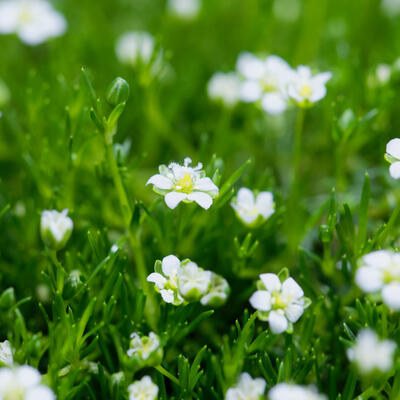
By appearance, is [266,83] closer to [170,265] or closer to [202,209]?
[202,209]

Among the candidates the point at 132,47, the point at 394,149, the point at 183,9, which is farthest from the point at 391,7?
the point at 394,149

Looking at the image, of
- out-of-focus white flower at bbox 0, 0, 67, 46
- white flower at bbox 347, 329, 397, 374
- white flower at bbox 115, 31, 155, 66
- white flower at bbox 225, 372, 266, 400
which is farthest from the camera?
white flower at bbox 115, 31, 155, 66

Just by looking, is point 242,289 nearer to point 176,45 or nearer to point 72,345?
point 72,345

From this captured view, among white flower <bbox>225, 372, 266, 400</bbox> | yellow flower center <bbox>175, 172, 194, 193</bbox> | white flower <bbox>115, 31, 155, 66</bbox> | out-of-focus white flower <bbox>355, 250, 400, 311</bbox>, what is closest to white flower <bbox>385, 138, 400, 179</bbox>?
out-of-focus white flower <bbox>355, 250, 400, 311</bbox>

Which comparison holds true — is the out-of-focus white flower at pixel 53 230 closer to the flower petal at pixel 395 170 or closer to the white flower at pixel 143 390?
the white flower at pixel 143 390

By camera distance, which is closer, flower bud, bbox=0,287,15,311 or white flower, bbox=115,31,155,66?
flower bud, bbox=0,287,15,311

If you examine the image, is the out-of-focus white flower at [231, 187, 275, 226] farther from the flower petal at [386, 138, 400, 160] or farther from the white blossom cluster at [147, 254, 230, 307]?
the flower petal at [386, 138, 400, 160]

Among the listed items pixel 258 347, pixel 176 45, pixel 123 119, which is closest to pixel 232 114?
pixel 123 119
